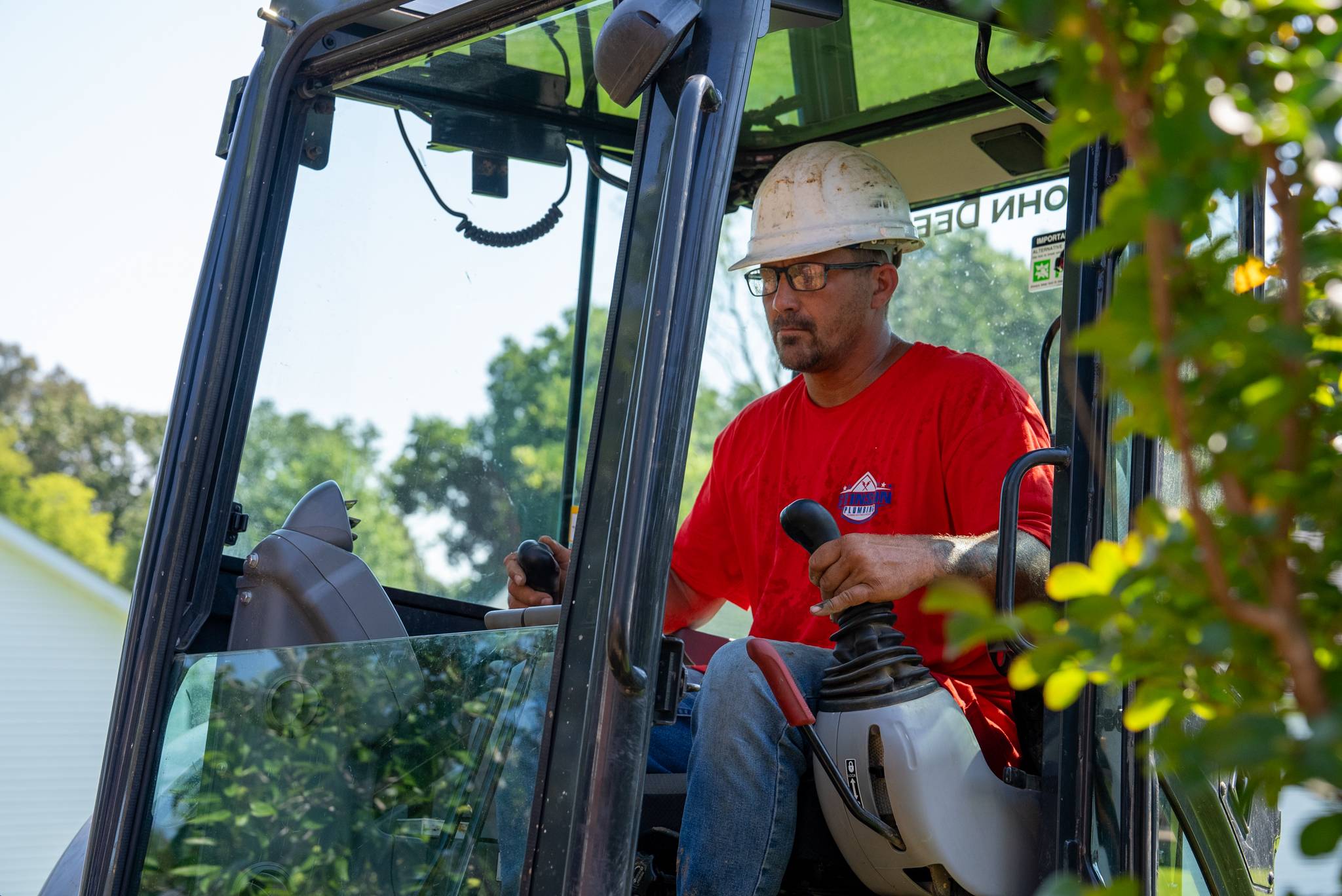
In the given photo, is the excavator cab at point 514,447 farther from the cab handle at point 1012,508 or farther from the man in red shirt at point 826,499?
the man in red shirt at point 826,499

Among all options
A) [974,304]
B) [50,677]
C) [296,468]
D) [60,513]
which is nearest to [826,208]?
[974,304]

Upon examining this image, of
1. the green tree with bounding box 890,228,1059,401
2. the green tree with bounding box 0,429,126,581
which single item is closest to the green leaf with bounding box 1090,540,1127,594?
the green tree with bounding box 890,228,1059,401

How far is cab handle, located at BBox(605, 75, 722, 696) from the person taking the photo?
61.7 inches

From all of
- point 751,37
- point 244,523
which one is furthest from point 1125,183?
point 244,523

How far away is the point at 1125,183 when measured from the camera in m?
0.68

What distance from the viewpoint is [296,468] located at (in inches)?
108

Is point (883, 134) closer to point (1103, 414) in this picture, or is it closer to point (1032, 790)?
point (1103, 414)

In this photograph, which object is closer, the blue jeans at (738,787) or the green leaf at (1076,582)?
the green leaf at (1076,582)

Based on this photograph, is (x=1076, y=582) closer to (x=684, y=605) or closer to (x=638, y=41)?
(x=638, y=41)

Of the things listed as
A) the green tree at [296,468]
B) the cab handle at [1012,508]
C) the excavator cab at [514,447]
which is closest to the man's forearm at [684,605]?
the excavator cab at [514,447]

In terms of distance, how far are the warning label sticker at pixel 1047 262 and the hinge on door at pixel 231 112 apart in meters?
1.60

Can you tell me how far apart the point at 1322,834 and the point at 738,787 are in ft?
4.66

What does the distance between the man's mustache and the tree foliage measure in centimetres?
222

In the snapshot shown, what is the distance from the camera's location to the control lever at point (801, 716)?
6.30 ft
